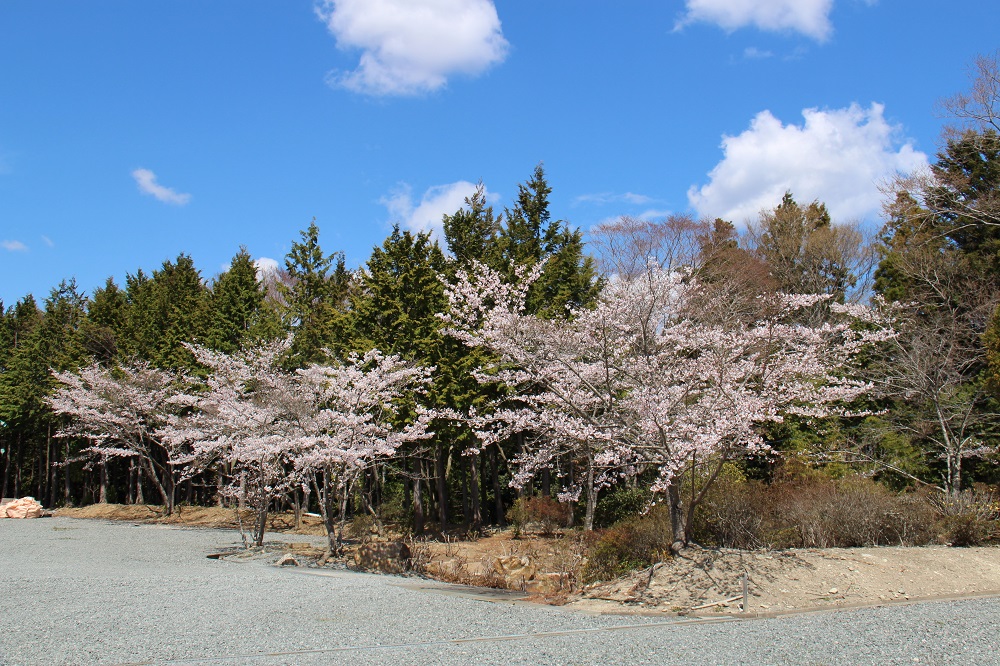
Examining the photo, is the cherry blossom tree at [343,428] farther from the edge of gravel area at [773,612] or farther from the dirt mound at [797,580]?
the edge of gravel area at [773,612]

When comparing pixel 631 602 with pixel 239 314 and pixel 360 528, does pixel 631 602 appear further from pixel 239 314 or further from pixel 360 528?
pixel 239 314

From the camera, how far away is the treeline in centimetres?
1670

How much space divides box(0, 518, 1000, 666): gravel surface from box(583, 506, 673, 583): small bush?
2227mm

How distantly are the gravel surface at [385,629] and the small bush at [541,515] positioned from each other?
802 cm

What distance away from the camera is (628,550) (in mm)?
11344

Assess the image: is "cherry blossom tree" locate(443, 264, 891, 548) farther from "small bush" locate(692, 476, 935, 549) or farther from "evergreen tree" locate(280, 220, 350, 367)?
"evergreen tree" locate(280, 220, 350, 367)

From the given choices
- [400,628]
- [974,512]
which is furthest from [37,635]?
[974,512]

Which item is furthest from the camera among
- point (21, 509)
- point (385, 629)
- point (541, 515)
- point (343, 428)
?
point (21, 509)

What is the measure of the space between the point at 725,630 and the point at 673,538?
346 centimetres

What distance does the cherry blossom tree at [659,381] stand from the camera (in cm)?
995

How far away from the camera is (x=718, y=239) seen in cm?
2941

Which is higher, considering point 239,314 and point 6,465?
point 239,314

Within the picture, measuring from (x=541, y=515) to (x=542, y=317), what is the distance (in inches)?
219

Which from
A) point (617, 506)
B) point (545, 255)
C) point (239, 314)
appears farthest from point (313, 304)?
point (617, 506)
